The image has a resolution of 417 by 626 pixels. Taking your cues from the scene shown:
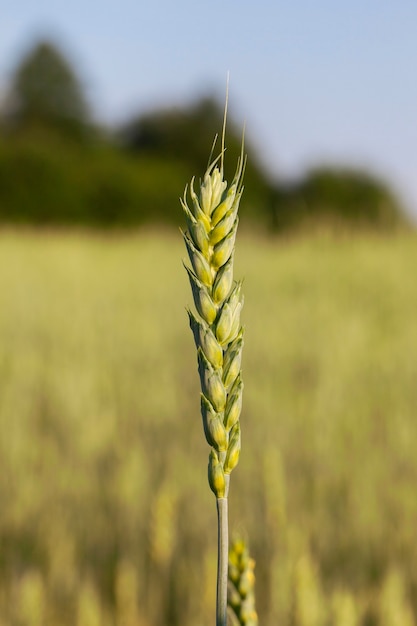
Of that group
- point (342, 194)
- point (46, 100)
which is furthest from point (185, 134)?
point (342, 194)

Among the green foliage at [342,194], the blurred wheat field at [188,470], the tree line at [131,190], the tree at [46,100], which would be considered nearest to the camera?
the blurred wheat field at [188,470]

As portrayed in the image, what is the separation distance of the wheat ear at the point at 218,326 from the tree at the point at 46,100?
25585 mm

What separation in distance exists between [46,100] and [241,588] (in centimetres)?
2628

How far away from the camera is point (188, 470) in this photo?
293cm

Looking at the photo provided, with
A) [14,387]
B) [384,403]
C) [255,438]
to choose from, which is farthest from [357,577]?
Result: [14,387]

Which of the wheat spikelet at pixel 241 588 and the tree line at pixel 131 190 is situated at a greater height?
the tree line at pixel 131 190

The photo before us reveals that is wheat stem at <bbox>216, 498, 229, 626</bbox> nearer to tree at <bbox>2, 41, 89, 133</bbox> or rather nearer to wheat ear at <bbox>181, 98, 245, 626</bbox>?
wheat ear at <bbox>181, 98, 245, 626</bbox>

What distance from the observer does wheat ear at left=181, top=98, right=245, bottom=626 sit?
14.0 inches

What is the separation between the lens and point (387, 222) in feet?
43.1

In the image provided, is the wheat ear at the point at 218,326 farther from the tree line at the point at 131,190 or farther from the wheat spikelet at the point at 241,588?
the tree line at the point at 131,190

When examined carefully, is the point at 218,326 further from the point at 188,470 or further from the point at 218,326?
the point at 188,470

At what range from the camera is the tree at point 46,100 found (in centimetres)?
2484

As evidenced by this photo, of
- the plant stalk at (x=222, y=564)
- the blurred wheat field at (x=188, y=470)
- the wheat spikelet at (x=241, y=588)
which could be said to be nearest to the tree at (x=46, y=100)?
the blurred wheat field at (x=188, y=470)

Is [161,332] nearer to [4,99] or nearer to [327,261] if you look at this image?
[327,261]
